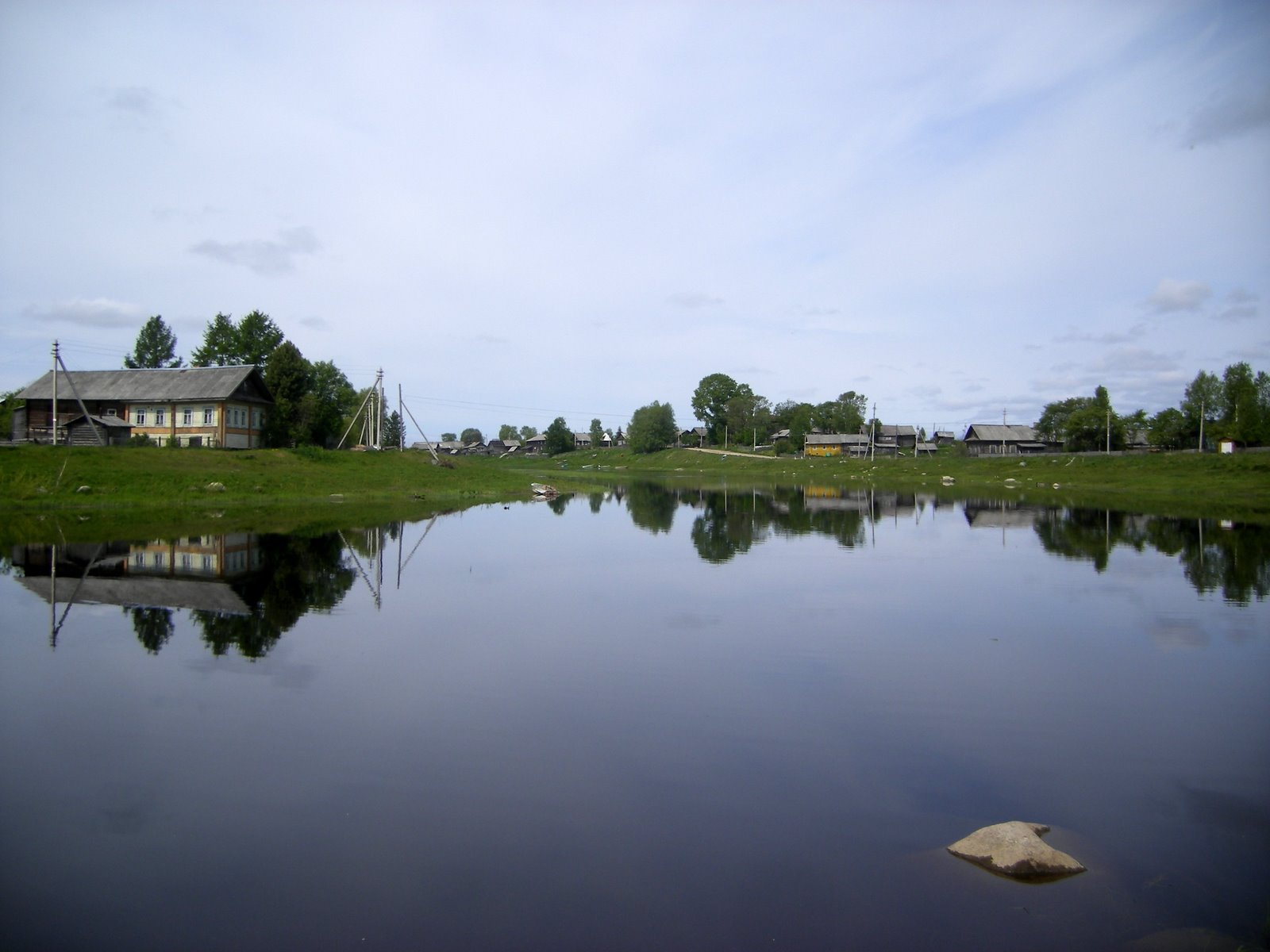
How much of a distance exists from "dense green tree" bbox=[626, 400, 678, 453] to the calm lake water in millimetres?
119094

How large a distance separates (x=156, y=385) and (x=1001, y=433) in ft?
365

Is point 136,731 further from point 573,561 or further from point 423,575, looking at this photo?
point 573,561

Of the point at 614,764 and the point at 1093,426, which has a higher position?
the point at 1093,426

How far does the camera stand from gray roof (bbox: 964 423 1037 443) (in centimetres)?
12009

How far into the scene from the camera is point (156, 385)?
52.8 metres

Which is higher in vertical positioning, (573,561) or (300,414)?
(300,414)

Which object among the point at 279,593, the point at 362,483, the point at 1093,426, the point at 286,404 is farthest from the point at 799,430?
the point at 279,593

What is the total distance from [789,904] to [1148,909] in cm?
291

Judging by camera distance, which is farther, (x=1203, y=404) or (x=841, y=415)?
(x=841, y=415)

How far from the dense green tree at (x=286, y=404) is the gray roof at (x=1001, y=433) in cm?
10025

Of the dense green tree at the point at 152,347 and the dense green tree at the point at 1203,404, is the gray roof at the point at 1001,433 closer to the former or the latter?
the dense green tree at the point at 1203,404

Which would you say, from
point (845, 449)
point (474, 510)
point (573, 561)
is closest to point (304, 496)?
point (474, 510)

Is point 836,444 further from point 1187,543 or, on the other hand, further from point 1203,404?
point 1187,543

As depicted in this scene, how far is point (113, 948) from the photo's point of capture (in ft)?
19.2
